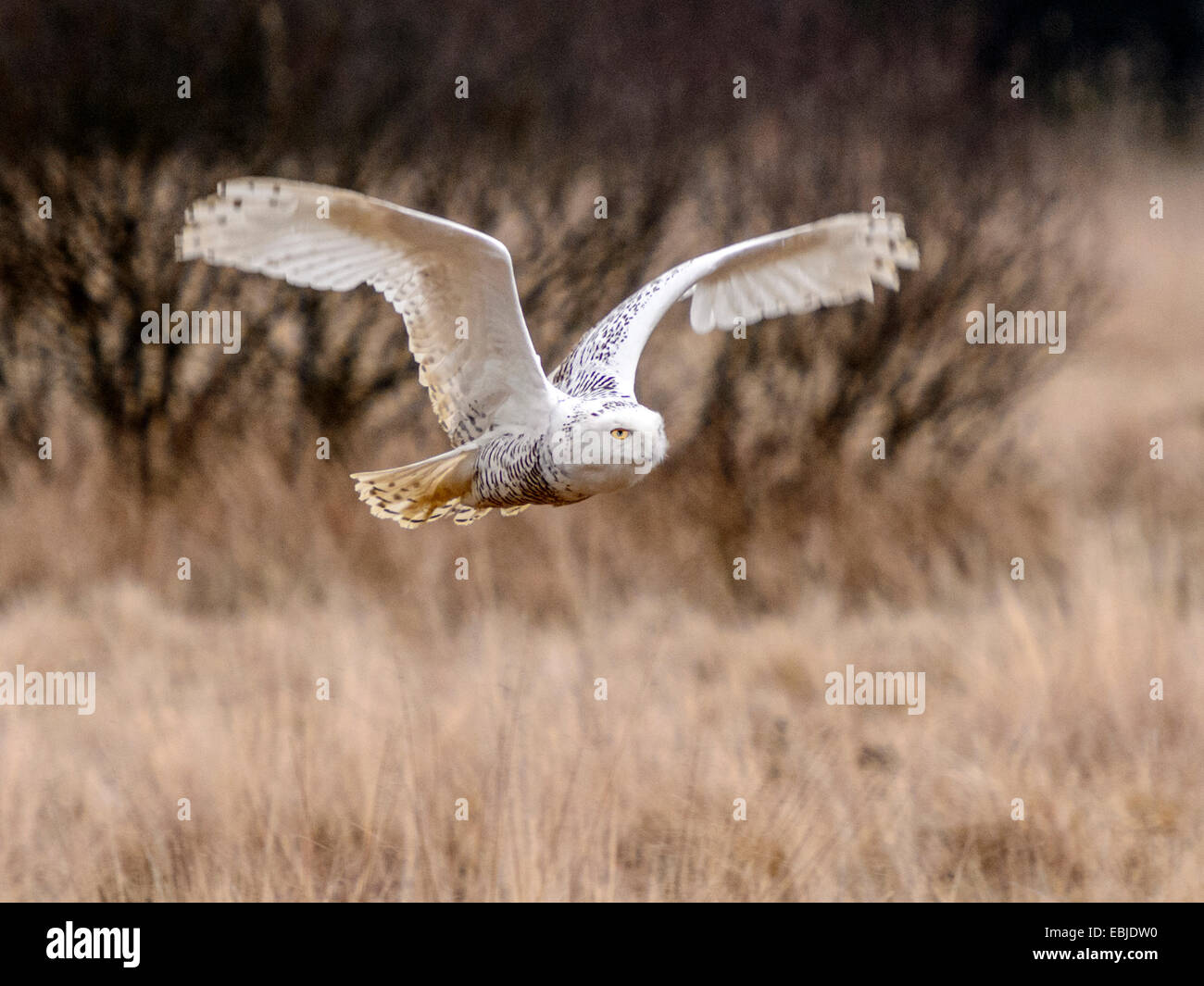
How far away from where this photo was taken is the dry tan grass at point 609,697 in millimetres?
3986

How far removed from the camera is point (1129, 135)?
8.09 metres

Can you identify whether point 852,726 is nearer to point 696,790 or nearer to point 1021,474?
point 696,790

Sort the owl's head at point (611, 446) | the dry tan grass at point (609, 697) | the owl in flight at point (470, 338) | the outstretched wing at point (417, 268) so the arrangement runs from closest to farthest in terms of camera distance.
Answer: the owl's head at point (611, 446) < the owl in flight at point (470, 338) < the outstretched wing at point (417, 268) < the dry tan grass at point (609, 697)

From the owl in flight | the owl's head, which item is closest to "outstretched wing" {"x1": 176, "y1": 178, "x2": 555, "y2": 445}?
the owl in flight

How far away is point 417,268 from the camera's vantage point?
342cm

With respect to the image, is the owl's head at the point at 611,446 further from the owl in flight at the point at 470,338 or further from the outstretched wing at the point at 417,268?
the outstretched wing at the point at 417,268

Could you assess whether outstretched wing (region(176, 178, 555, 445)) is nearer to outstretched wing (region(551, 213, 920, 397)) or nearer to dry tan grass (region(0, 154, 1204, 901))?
outstretched wing (region(551, 213, 920, 397))

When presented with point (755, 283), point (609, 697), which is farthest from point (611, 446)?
point (609, 697)

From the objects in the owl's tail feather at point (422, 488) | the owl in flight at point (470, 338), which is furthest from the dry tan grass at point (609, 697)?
the owl in flight at point (470, 338)

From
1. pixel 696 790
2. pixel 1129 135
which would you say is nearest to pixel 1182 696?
pixel 696 790

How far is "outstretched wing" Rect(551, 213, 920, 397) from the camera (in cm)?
346

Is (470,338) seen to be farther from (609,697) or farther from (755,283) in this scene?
(609,697)

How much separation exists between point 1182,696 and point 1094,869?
109 cm

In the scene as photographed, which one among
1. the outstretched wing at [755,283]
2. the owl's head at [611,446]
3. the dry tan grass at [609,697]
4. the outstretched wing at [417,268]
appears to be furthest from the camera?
the dry tan grass at [609,697]
